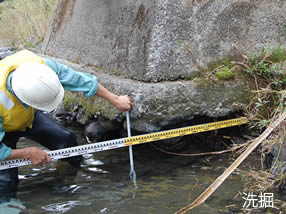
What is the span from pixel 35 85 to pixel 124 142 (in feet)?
3.80

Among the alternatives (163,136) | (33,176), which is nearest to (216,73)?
(163,136)

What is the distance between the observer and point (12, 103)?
2.64m

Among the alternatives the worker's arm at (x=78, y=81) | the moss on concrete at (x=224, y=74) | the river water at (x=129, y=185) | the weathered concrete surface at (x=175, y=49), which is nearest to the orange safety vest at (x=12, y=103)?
the worker's arm at (x=78, y=81)

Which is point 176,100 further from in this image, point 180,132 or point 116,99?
point 116,99

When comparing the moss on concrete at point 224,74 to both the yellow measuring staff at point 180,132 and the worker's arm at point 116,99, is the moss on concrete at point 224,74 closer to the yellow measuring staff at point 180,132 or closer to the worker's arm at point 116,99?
the yellow measuring staff at point 180,132

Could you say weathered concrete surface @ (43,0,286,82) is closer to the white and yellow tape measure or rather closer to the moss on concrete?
the moss on concrete

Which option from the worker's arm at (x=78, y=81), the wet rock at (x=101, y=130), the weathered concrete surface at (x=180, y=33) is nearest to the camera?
the worker's arm at (x=78, y=81)

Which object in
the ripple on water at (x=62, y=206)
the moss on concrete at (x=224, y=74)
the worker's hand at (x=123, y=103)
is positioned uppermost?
the moss on concrete at (x=224, y=74)

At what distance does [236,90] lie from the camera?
3436mm

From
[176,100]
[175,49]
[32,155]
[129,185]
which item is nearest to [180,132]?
[176,100]

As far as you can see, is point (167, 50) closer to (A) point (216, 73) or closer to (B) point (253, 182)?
(A) point (216, 73)

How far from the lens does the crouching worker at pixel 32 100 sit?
251 cm

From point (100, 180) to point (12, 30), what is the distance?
261 inches

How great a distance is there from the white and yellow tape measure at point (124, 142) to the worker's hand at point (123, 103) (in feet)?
1.01
